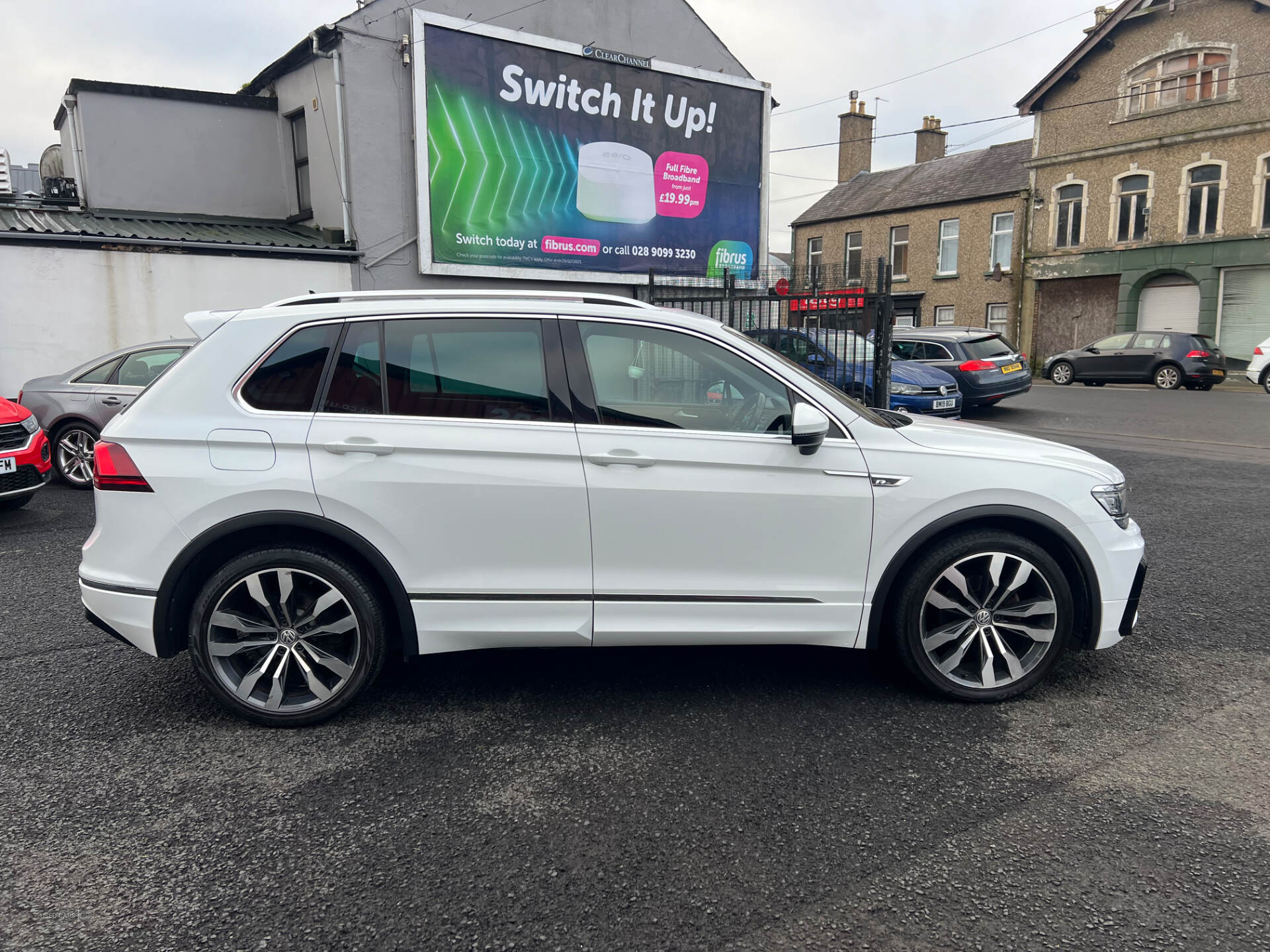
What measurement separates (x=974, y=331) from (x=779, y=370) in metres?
15.4

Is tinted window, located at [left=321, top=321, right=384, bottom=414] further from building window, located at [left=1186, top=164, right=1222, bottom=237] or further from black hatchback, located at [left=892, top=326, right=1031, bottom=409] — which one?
building window, located at [left=1186, top=164, right=1222, bottom=237]

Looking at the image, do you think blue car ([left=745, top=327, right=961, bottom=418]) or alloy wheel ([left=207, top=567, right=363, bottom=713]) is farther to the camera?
blue car ([left=745, top=327, right=961, bottom=418])

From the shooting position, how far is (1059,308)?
3192cm

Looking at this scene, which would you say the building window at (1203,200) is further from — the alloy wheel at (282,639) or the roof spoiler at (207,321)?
the alloy wheel at (282,639)

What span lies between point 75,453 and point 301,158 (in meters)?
8.78

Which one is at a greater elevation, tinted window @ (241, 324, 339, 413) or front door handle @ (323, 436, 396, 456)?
tinted window @ (241, 324, 339, 413)

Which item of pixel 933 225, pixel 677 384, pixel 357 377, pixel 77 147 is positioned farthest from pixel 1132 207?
pixel 357 377

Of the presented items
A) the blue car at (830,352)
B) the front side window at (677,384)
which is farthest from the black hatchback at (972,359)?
the front side window at (677,384)

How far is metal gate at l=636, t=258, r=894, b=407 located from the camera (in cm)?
945

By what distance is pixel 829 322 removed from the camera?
10000mm

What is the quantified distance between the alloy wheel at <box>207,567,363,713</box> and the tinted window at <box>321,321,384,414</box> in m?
0.69

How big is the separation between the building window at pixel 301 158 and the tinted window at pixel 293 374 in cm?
1371

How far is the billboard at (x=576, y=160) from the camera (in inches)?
574

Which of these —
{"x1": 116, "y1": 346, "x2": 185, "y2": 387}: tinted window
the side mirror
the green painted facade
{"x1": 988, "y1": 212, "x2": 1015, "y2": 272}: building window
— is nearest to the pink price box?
{"x1": 116, "y1": 346, "x2": 185, "y2": 387}: tinted window
